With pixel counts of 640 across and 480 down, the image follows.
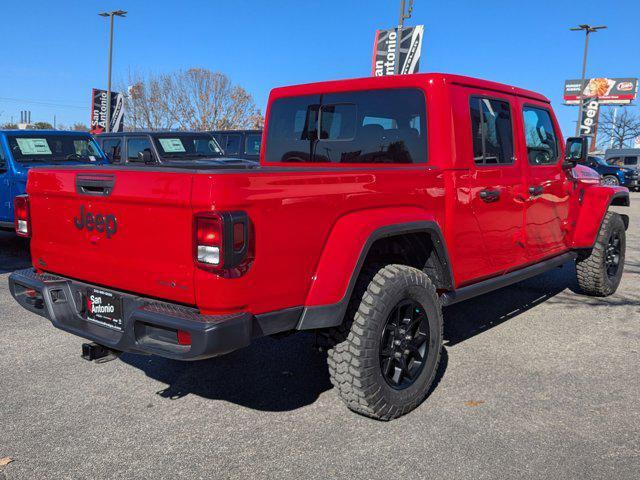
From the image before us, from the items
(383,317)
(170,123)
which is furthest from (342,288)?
(170,123)

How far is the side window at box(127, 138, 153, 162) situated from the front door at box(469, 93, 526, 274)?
865 centimetres

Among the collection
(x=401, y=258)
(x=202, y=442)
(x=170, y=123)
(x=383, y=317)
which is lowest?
(x=202, y=442)

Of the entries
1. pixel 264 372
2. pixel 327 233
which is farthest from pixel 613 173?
pixel 327 233

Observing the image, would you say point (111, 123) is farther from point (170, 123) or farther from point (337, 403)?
point (337, 403)

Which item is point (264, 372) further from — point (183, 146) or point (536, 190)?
point (183, 146)

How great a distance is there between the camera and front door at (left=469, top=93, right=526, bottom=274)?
3824 mm

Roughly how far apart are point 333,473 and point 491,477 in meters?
0.73

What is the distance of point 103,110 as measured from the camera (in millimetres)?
28781

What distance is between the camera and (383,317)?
3055mm

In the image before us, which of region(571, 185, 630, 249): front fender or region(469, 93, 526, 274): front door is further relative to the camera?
region(571, 185, 630, 249): front fender

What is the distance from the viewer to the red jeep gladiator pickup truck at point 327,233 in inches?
98.9

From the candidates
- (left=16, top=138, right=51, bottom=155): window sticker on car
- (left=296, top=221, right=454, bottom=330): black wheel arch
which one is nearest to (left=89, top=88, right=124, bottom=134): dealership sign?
(left=16, top=138, right=51, bottom=155): window sticker on car

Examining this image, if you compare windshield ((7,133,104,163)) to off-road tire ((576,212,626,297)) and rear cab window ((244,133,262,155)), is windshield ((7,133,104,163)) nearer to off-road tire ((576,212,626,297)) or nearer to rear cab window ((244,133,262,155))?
rear cab window ((244,133,262,155))

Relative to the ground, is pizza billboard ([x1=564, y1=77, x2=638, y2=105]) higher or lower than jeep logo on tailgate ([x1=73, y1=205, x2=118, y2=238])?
higher
